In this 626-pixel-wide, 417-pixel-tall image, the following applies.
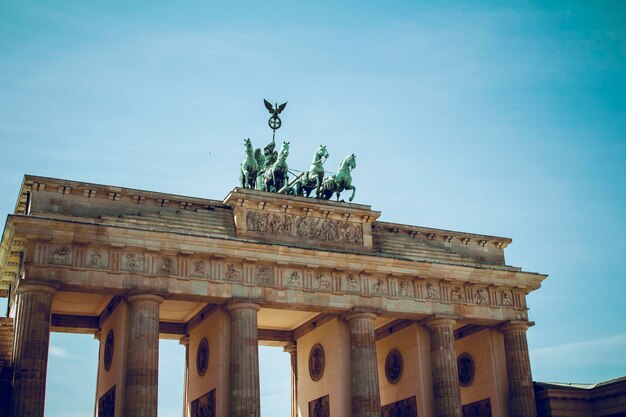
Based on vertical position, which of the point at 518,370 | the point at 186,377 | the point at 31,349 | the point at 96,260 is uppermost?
the point at 96,260

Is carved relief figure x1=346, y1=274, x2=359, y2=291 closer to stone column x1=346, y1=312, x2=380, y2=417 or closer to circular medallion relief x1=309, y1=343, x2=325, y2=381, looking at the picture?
stone column x1=346, y1=312, x2=380, y2=417

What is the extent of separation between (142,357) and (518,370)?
59.7 feet

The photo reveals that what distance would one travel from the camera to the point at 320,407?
37.9m

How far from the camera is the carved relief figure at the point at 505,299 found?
4016 centimetres

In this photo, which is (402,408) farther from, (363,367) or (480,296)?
(480,296)

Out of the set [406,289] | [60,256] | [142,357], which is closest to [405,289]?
[406,289]

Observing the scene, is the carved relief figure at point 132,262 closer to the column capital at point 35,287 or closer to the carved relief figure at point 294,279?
the column capital at point 35,287

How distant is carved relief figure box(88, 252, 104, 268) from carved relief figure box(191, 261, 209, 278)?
12.4ft

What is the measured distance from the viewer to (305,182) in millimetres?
38781

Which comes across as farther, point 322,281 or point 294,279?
point 322,281

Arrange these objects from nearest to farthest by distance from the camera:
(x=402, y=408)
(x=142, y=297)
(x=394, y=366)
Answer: (x=142, y=297) < (x=402, y=408) < (x=394, y=366)

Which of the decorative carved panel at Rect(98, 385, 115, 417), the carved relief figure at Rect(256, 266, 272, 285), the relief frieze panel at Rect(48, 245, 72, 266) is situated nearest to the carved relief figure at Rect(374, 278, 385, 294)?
the carved relief figure at Rect(256, 266, 272, 285)

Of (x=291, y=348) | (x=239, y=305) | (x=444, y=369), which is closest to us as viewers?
(x=239, y=305)

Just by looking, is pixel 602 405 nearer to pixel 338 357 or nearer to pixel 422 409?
pixel 422 409
